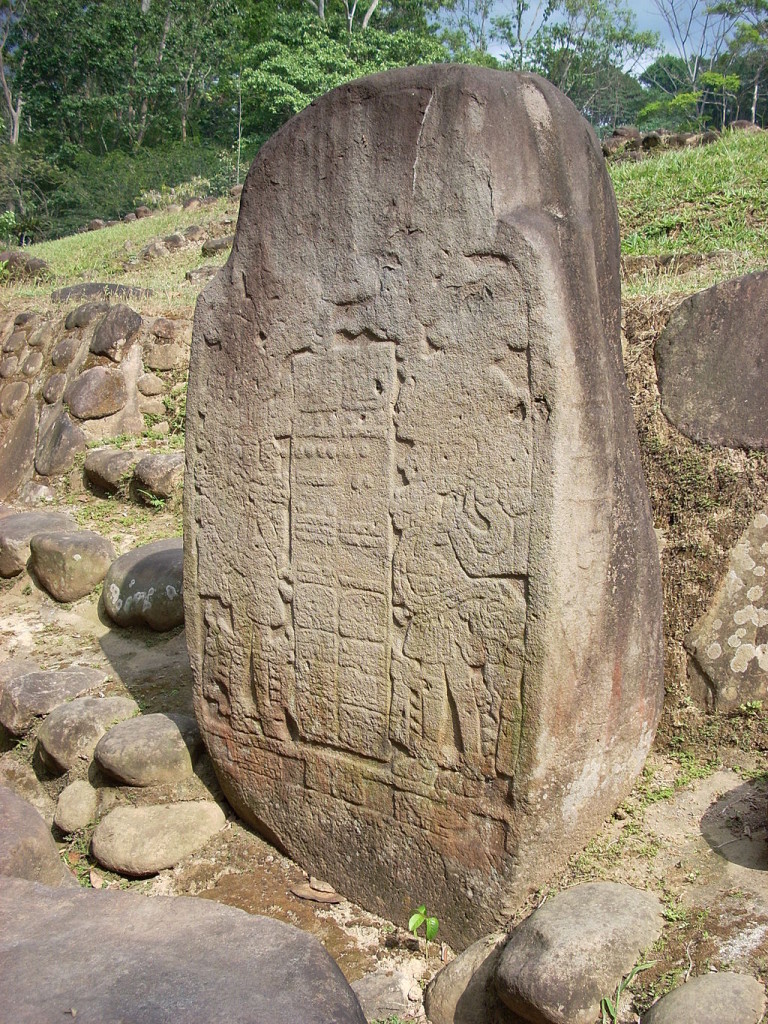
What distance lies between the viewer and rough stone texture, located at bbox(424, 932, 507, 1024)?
2.47m

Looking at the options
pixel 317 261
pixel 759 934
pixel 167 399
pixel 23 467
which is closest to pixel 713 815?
pixel 759 934

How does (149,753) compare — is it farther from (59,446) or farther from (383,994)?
(59,446)

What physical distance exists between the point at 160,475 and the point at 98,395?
4.35 ft

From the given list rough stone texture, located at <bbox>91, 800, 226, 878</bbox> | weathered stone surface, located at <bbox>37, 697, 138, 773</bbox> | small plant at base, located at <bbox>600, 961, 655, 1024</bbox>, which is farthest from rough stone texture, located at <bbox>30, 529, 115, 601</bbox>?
small plant at base, located at <bbox>600, 961, 655, 1024</bbox>

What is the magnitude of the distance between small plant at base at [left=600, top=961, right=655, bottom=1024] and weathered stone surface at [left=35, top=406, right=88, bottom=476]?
565cm

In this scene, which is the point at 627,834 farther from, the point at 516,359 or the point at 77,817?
the point at 77,817

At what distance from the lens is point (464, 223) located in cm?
254

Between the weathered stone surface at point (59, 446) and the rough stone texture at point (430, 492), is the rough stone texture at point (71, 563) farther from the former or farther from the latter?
the rough stone texture at point (430, 492)

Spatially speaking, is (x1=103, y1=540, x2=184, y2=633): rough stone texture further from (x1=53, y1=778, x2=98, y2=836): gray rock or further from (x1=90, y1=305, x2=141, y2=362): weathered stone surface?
(x1=90, y1=305, x2=141, y2=362): weathered stone surface

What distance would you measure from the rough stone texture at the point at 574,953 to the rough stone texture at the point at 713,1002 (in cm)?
16

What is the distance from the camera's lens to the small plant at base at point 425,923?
2791mm

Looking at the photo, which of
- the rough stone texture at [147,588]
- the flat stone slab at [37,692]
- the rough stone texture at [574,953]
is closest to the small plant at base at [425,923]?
the rough stone texture at [574,953]

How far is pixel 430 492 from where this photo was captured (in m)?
2.69

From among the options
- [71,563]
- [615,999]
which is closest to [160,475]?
[71,563]
